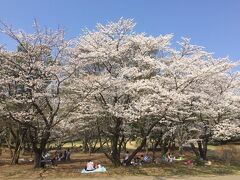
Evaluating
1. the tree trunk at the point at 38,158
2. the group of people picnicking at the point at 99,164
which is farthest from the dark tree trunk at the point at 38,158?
the group of people picnicking at the point at 99,164

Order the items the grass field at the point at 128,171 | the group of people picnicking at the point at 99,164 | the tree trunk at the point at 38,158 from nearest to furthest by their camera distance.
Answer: the grass field at the point at 128,171 < the group of people picnicking at the point at 99,164 < the tree trunk at the point at 38,158

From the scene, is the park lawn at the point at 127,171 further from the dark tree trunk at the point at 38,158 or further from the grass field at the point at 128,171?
the dark tree trunk at the point at 38,158

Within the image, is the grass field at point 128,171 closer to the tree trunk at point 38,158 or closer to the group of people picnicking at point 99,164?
the tree trunk at point 38,158

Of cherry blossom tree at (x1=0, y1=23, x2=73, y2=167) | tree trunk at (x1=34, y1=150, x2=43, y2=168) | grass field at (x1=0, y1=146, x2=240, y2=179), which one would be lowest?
grass field at (x1=0, y1=146, x2=240, y2=179)

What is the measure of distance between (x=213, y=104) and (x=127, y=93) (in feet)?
26.5

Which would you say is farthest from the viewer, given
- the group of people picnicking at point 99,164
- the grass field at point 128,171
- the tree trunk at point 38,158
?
the tree trunk at point 38,158

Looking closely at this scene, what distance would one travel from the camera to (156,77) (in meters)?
24.2

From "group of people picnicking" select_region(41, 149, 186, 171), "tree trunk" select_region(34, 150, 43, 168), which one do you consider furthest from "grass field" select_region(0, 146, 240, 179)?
"group of people picnicking" select_region(41, 149, 186, 171)

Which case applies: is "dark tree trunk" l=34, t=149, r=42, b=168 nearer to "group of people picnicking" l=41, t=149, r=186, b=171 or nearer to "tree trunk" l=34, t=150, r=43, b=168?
"tree trunk" l=34, t=150, r=43, b=168

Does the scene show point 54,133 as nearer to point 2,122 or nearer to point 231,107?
point 2,122

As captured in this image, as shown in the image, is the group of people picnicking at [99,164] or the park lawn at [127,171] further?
the group of people picnicking at [99,164]

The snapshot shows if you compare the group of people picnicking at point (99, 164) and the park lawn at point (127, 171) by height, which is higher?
the group of people picnicking at point (99, 164)

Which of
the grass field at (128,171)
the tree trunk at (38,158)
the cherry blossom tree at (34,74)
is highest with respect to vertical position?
the cherry blossom tree at (34,74)

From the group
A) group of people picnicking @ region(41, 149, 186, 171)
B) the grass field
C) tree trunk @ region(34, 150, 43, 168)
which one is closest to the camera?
the grass field
